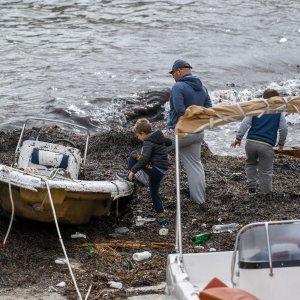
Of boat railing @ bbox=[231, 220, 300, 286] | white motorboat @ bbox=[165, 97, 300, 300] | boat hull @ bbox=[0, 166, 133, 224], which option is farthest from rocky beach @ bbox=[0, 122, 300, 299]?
boat railing @ bbox=[231, 220, 300, 286]

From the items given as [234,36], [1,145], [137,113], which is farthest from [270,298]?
[234,36]

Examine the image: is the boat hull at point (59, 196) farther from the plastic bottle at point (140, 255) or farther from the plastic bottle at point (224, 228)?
the plastic bottle at point (224, 228)

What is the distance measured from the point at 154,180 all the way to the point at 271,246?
3.74m

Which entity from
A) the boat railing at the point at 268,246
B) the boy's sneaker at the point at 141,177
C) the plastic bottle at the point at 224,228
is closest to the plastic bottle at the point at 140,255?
the plastic bottle at the point at 224,228

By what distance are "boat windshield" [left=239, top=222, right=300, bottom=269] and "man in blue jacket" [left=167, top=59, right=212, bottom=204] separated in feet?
12.3

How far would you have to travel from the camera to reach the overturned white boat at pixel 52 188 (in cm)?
925

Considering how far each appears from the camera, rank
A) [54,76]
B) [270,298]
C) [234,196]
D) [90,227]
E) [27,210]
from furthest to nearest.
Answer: [54,76] < [234,196] < [90,227] < [27,210] < [270,298]

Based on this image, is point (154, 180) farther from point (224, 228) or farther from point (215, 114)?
point (215, 114)

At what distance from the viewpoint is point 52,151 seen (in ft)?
35.0

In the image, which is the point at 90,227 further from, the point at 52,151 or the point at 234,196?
the point at 234,196

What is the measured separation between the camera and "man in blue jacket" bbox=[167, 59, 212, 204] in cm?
1039

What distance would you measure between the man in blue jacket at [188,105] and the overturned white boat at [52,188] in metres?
0.95

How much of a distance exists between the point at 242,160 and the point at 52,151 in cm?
454

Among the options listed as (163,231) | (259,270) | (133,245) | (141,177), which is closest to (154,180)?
(141,177)
